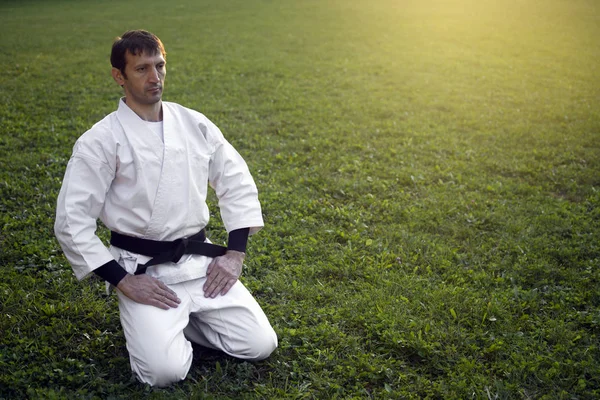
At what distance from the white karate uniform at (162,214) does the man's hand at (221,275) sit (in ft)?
0.15

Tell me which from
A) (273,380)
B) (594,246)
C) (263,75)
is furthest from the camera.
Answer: (263,75)

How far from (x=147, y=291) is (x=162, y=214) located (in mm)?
446

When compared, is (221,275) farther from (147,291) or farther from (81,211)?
(81,211)

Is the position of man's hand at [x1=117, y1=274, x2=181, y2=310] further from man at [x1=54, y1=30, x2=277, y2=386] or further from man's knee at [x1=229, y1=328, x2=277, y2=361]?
man's knee at [x1=229, y1=328, x2=277, y2=361]

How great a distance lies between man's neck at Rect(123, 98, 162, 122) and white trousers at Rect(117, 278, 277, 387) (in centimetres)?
102

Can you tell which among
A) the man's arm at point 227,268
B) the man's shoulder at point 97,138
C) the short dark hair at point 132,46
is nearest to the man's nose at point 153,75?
the short dark hair at point 132,46

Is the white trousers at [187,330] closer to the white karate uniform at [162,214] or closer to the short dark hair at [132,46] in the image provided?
the white karate uniform at [162,214]

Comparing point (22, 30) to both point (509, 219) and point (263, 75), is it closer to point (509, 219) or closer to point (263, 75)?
point (263, 75)

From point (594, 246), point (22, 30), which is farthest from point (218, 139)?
point (22, 30)

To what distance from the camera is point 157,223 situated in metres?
3.08

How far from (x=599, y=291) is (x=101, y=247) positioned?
→ 352cm

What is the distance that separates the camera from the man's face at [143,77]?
121 inches

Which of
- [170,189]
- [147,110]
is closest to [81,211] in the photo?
[170,189]

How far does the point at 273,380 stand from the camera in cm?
317
